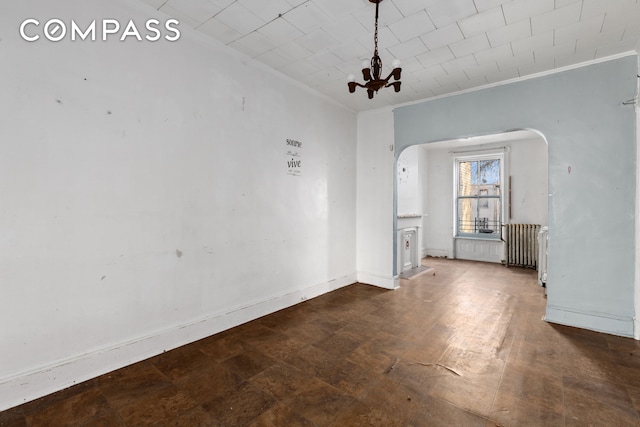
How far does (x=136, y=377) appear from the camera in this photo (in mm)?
2225

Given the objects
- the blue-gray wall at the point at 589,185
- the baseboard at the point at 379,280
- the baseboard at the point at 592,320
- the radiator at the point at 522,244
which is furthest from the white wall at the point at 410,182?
the baseboard at the point at 592,320

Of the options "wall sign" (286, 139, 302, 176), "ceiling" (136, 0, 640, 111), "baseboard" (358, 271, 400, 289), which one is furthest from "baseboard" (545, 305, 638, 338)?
"wall sign" (286, 139, 302, 176)

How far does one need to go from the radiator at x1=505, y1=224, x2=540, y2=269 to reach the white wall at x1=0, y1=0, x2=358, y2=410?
5.49 metres

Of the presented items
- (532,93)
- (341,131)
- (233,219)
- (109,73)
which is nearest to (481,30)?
(532,93)

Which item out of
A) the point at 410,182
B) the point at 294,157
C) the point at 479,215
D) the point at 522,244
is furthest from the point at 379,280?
the point at 479,215

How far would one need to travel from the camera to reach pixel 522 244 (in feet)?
21.2

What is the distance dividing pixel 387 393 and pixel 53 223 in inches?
104

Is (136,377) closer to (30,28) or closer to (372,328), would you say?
(372,328)

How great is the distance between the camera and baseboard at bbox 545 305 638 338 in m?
2.99

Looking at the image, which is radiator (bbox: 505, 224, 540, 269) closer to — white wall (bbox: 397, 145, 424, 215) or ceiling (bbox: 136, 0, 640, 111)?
white wall (bbox: 397, 145, 424, 215)

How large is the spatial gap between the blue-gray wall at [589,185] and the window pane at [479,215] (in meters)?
4.17

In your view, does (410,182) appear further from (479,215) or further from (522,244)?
(522,244)

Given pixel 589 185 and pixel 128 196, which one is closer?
pixel 128 196

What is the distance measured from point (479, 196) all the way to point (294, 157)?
222 inches
